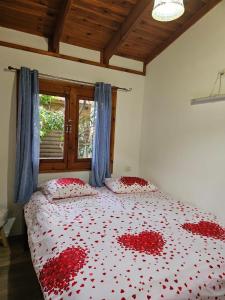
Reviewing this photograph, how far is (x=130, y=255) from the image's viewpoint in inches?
55.7

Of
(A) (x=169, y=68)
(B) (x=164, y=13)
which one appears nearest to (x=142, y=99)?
(A) (x=169, y=68)

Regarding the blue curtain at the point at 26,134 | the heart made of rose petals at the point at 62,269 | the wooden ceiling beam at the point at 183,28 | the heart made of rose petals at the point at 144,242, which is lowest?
the heart made of rose petals at the point at 62,269

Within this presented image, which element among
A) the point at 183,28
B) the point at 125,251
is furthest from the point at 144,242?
the point at 183,28

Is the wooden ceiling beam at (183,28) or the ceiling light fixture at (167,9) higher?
the wooden ceiling beam at (183,28)

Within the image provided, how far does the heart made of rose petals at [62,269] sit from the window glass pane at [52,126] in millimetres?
1705

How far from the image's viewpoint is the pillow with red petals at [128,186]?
2.81m

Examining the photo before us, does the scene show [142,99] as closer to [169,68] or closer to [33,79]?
[169,68]

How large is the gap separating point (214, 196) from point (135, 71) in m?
2.18

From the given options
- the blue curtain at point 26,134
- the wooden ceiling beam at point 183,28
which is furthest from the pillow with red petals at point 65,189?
the wooden ceiling beam at point 183,28

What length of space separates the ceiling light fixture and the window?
63.5 inches

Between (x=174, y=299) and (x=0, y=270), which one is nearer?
(x=174, y=299)

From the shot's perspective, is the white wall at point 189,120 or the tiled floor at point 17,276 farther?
the white wall at point 189,120

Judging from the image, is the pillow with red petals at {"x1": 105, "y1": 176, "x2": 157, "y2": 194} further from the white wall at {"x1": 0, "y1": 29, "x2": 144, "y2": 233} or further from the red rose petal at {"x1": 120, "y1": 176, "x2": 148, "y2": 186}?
the white wall at {"x1": 0, "y1": 29, "x2": 144, "y2": 233}

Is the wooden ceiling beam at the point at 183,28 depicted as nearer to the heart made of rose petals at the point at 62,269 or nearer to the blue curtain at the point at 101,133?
the blue curtain at the point at 101,133
